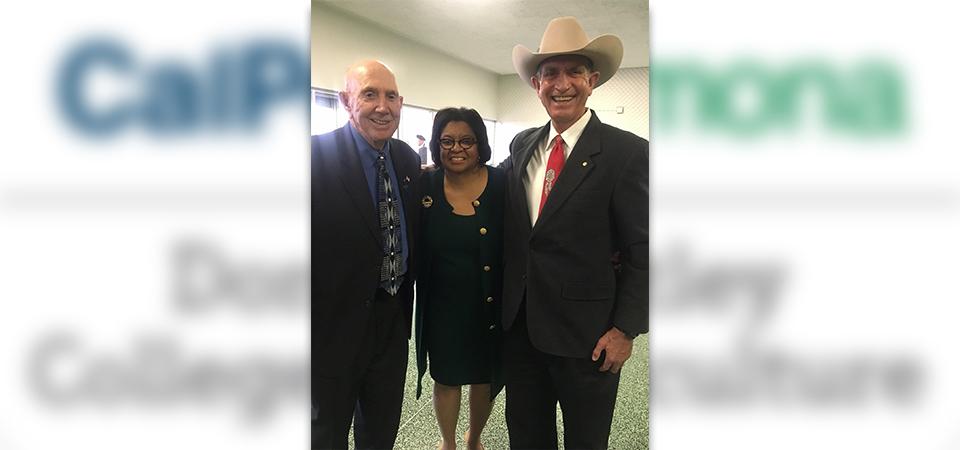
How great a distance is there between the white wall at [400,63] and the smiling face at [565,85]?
0.34 feet

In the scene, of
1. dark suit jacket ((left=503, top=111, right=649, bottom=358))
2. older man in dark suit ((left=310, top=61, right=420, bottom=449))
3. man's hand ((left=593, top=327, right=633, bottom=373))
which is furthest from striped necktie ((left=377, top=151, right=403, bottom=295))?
man's hand ((left=593, top=327, right=633, bottom=373))

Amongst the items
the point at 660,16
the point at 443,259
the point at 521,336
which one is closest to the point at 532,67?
the point at 660,16

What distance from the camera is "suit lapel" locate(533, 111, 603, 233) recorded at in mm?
1146

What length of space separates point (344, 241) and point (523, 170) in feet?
1.47

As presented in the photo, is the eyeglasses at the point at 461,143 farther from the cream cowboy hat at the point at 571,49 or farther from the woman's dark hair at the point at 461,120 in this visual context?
the cream cowboy hat at the point at 571,49

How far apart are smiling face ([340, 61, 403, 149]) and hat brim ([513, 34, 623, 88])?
0.92 feet

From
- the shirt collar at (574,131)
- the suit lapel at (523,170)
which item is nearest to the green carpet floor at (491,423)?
the suit lapel at (523,170)

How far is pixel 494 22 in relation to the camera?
45.3 inches

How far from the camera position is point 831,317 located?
3.68ft

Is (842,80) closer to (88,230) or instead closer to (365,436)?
(365,436)

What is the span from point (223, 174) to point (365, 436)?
2.43 ft

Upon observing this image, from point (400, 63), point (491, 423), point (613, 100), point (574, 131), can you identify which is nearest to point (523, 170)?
point (574, 131)

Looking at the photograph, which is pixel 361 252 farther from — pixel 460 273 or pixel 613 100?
pixel 613 100

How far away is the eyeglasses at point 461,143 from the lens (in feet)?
3.77
